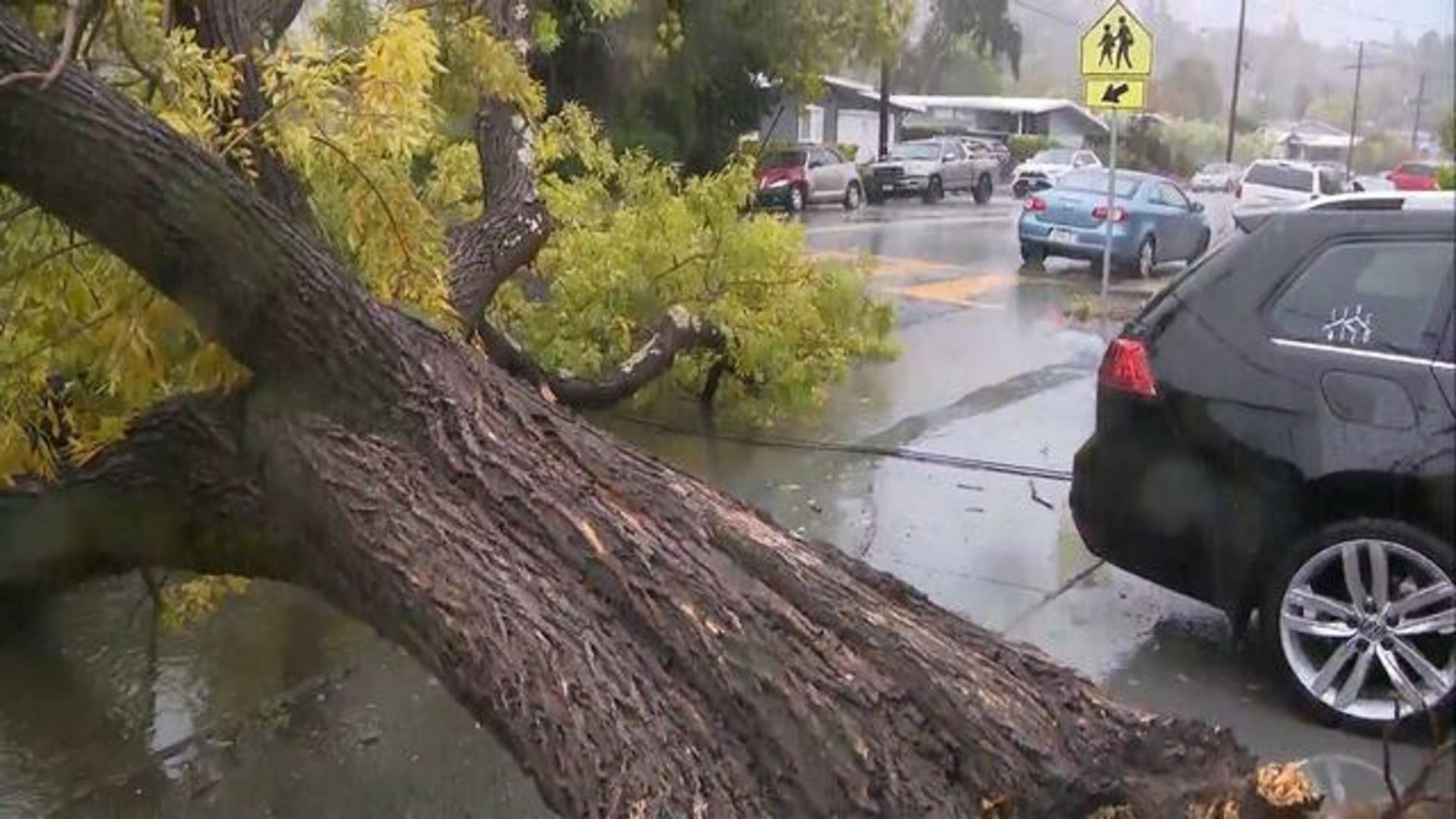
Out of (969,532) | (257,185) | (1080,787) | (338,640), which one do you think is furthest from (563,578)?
(969,532)

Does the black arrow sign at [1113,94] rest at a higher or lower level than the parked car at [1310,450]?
higher

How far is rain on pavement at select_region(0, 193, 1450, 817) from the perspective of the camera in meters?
4.22

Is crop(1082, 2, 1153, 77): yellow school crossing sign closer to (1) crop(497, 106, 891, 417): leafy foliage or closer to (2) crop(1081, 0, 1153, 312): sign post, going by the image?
(2) crop(1081, 0, 1153, 312): sign post

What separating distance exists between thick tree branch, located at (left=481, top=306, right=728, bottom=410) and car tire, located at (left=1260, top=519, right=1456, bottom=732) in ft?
13.5

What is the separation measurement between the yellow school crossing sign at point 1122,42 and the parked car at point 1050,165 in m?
7.82

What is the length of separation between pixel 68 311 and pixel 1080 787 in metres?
2.77

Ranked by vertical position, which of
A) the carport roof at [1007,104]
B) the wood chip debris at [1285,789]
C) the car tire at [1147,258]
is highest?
the carport roof at [1007,104]

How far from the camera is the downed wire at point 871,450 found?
794cm

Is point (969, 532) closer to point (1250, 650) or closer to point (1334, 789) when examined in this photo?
point (1250, 650)

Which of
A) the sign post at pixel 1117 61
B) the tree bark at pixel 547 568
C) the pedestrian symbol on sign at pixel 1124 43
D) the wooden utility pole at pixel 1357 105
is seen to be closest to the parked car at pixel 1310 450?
the wooden utility pole at pixel 1357 105

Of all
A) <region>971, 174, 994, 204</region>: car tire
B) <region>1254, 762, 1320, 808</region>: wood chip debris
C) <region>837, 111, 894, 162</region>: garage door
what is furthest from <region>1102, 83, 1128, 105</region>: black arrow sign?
<region>837, 111, 894, 162</region>: garage door

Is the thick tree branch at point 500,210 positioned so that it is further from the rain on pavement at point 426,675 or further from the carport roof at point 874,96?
the carport roof at point 874,96

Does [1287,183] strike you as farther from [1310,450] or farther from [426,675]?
[426,675]

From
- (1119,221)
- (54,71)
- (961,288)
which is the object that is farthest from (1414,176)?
(961,288)
